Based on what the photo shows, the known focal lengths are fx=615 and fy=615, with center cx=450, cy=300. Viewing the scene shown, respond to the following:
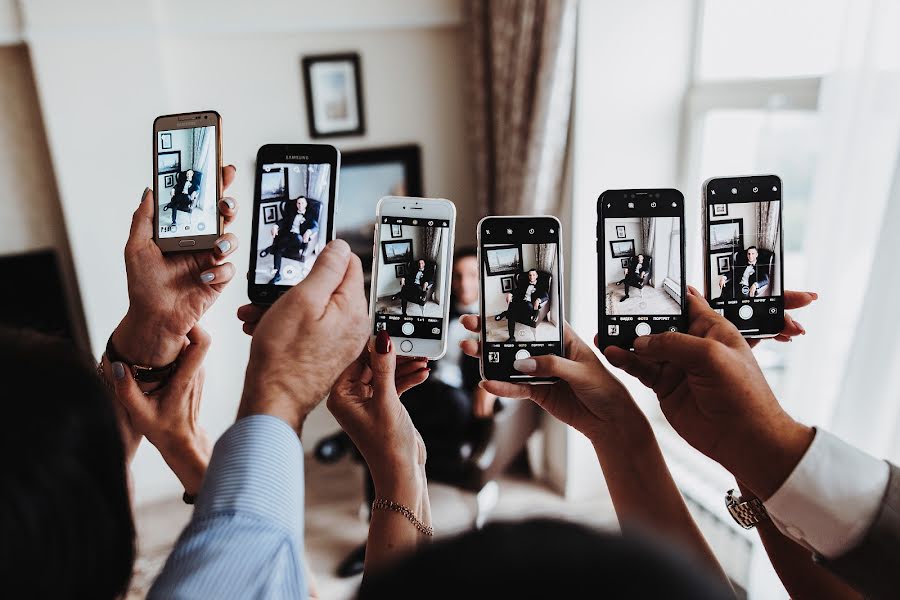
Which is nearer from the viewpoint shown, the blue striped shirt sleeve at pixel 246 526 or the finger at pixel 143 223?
the blue striped shirt sleeve at pixel 246 526

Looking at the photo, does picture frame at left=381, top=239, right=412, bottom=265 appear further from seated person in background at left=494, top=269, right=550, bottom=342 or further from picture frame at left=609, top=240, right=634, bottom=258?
picture frame at left=609, top=240, right=634, bottom=258

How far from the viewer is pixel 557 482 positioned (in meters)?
2.77

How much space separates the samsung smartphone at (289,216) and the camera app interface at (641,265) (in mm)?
429

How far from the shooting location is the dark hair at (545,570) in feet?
0.97

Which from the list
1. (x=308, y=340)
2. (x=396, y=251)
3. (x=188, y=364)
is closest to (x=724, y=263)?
(x=396, y=251)

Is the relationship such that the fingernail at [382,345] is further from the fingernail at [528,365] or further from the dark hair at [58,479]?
the dark hair at [58,479]

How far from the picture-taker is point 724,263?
0.91 meters

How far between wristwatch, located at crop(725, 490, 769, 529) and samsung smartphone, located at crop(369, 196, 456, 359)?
45 cm

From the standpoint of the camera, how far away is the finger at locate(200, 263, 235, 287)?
0.92 meters

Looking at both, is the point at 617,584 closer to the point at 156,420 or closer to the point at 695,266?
the point at 156,420

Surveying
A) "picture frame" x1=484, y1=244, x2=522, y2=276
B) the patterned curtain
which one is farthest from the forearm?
the patterned curtain

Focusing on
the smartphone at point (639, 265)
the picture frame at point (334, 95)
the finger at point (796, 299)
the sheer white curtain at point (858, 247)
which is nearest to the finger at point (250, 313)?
the smartphone at point (639, 265)

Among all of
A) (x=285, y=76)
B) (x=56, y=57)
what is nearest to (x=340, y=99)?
(x=285, y=76)

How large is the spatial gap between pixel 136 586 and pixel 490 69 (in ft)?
8.15
